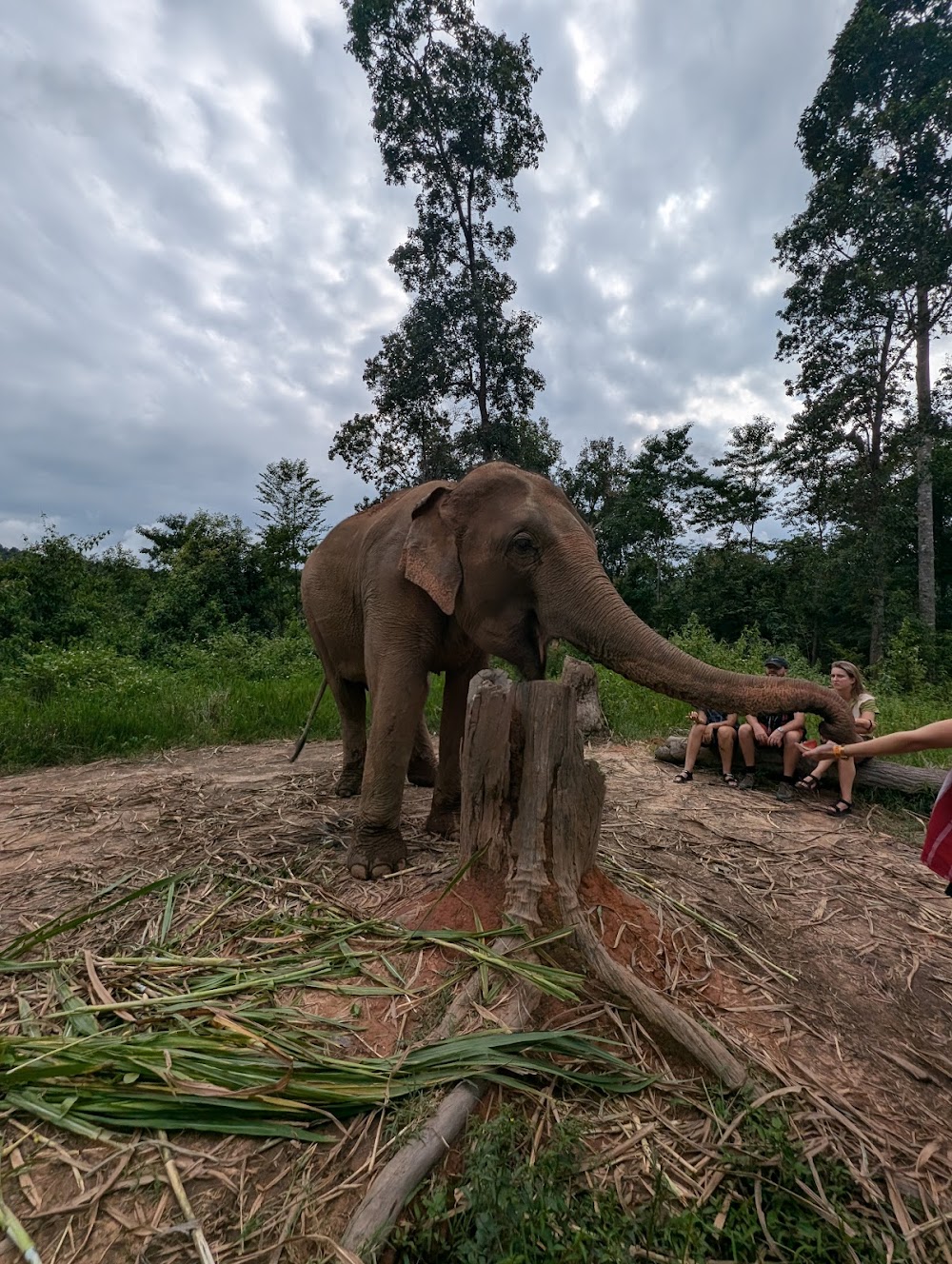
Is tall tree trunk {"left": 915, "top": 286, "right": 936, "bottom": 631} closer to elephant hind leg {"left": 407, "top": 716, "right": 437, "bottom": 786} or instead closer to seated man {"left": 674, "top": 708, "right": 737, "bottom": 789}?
seated man {"left": 674, "top": 708, "right": 737, "bottom": 789}

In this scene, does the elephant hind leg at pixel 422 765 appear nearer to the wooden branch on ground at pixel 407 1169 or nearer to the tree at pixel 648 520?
the wooden branch on ground at pixel 407 1169

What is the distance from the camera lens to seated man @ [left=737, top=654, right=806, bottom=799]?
5.58 m

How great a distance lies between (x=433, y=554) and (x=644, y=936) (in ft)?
6.76

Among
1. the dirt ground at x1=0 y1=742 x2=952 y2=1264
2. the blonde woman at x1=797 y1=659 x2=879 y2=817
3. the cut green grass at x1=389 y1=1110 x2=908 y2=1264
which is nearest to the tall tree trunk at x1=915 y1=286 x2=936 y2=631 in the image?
the blonde woman at x1=797 y1=659 x2=879 y2=817

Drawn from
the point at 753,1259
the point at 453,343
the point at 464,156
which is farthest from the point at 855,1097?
the point at 464,156

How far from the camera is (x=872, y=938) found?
2.93 m

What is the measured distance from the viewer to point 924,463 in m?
17.4

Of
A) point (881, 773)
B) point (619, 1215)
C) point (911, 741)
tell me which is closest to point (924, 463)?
point (881, 773)

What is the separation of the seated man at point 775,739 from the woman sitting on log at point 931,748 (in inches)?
137

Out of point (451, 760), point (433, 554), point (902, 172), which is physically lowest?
point (451, 760)

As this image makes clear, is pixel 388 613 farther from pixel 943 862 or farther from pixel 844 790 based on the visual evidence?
pixel 844 790

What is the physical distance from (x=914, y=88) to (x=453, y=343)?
15839 mm

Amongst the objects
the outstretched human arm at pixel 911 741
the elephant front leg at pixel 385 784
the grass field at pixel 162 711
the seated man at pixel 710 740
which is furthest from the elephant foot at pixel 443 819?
the grass field at pixel 162 711

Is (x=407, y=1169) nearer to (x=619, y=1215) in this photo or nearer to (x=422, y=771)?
(x=619, y=1215)
